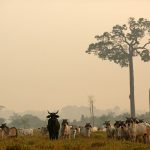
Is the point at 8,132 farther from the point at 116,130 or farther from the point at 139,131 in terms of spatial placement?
the point at 139,131

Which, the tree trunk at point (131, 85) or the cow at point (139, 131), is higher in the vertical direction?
the tree trunk at point (131, 85)

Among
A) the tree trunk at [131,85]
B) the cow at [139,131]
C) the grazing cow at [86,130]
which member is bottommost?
the cow at [139,131]

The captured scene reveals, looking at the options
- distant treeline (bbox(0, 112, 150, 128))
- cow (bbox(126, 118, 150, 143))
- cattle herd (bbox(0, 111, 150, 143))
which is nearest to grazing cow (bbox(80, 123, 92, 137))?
cattle herd (bbox(0, 111, 150, 143))

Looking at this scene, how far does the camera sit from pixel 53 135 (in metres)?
29.9

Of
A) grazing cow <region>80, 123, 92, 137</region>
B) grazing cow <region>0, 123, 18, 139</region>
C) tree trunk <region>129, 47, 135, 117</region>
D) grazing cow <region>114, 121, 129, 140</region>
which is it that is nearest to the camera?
grazing cow <region>114, 121, 129, 140</region>

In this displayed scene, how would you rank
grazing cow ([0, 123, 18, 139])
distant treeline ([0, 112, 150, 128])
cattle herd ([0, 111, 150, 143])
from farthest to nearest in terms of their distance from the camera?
distant treeline ([0, 112, 150, 128]), grazing cow ([0, 123, 18, 139]), cattle herd ([0, 111, 150, 143])

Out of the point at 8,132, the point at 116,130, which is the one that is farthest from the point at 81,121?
the point at 116,130

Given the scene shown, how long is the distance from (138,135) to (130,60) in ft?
117

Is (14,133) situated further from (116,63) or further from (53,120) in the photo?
(116,63)

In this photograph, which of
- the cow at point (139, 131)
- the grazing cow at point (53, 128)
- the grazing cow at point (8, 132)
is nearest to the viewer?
the cow at point (139, 131)

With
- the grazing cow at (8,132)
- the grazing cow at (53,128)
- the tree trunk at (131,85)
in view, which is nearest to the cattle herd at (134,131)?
the grazing cow at (53,128)

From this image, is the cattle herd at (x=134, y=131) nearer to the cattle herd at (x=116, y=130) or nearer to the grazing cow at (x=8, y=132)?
the cattle herd at (x=116, y=130)

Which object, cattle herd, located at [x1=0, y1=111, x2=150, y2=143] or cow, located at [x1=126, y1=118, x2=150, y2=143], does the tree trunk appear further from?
cow, located at [x1=126, y1=118, x2=150, y2=143]

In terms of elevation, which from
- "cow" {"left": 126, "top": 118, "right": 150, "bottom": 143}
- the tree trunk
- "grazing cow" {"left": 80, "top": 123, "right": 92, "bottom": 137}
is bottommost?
"cow" {"left": 126, "top": 118, "right": 150, "bottom": 143}
